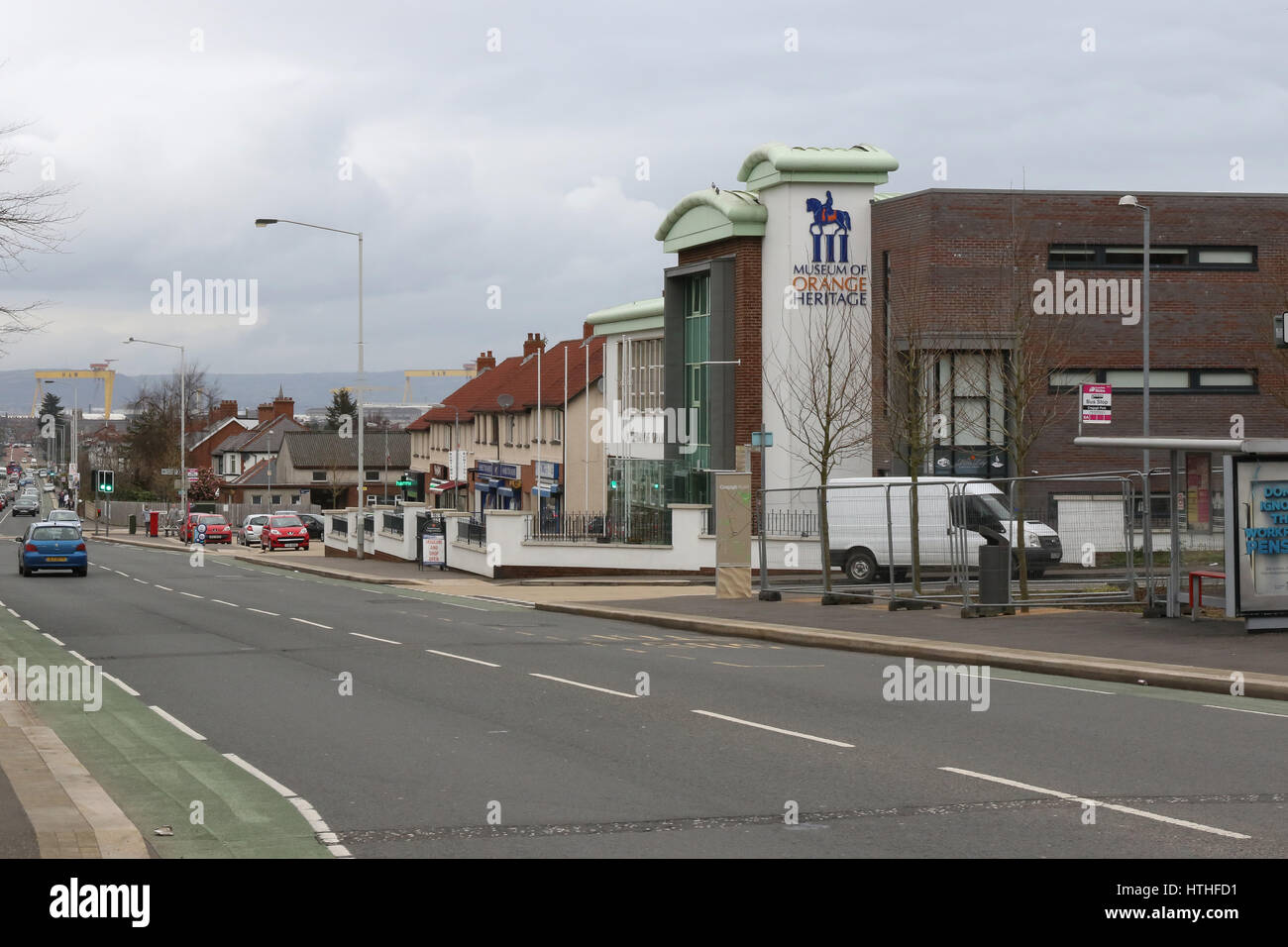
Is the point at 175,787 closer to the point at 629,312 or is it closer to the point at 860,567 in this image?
the point at 860,567

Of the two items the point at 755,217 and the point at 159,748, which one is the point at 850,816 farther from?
the point at 755,217

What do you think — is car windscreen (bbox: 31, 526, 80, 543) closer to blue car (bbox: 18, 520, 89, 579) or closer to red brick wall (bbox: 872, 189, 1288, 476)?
blue car (bbox: 18, 520, 89, 579)

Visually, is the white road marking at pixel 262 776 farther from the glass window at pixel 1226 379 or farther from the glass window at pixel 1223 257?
the glass window at pixel 1223 257

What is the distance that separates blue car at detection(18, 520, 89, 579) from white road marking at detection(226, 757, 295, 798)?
31.1 meters

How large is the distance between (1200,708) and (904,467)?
87.8 ft

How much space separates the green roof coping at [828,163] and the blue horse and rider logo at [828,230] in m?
0.70

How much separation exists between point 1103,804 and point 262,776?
5804 millimetres

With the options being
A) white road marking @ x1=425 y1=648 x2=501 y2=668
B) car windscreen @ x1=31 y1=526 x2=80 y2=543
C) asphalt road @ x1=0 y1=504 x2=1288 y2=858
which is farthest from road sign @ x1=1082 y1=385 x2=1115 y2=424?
car windscreen @ x1=31 y1=526 x2=80 y2=543

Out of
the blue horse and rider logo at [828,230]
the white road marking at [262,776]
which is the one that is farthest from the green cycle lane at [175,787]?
the blue horse and rider logo at [828,230]

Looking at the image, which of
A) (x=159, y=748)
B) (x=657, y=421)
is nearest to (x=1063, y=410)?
(x=657, y=421)

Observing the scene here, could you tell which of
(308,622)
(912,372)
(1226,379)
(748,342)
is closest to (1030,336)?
(912,372)

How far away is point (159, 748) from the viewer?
11.9 meters

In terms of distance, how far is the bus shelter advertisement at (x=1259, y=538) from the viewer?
59.3 ft

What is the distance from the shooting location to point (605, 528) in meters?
39.3
